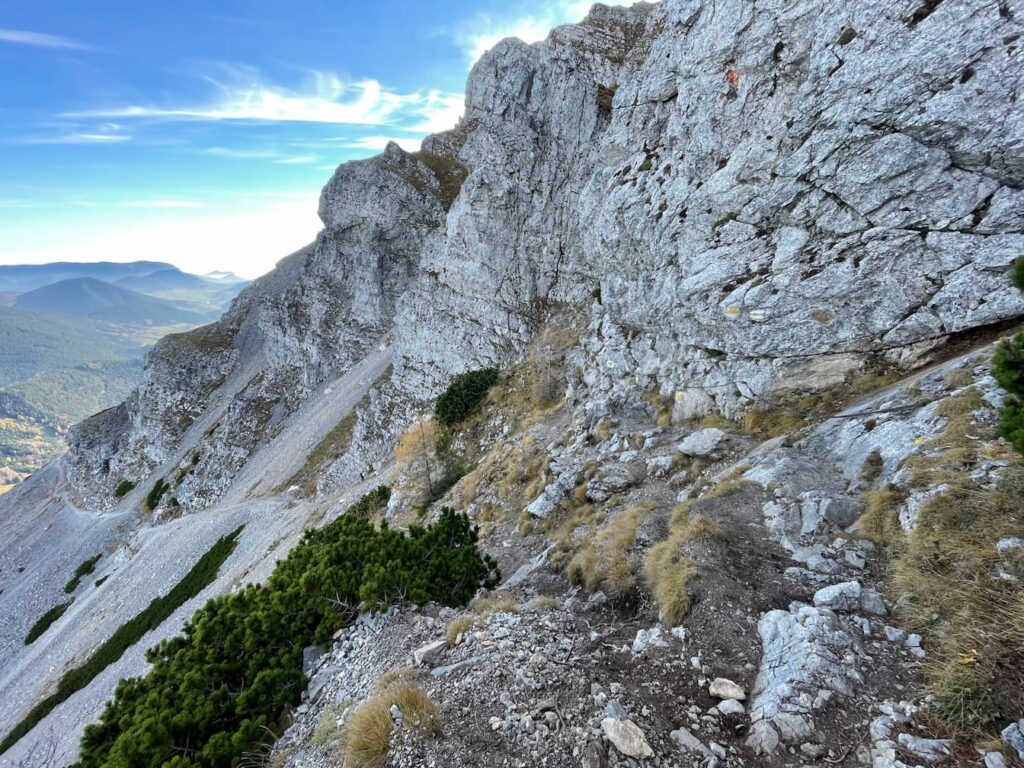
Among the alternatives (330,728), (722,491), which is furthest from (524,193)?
(330,728)

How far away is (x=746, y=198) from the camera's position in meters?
18.0

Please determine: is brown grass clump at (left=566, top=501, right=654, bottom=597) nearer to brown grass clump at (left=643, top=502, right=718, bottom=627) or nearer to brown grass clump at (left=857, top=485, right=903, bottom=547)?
brown grass clump at (left=643, top=502, right=718, bottom=627)

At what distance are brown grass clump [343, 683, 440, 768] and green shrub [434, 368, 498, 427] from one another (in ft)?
96.0

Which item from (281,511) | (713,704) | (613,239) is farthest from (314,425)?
(713,704)

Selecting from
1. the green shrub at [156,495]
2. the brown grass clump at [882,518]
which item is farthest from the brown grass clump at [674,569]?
the green shrub at [156,495]

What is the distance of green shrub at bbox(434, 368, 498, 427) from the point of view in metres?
36.5

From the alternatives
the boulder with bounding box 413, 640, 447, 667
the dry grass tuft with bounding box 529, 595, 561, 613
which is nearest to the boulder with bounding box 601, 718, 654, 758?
the boulder with bounding box 413, 640, 447, 667

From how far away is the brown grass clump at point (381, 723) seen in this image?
640cm

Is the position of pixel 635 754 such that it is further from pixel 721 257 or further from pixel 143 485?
pixel 143 485

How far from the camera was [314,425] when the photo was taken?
198ft

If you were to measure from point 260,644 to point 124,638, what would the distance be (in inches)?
1672

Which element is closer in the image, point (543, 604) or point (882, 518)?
point (882, 518)

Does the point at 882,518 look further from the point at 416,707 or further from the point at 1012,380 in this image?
the point at 416,707

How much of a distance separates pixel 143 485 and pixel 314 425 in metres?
41.2
